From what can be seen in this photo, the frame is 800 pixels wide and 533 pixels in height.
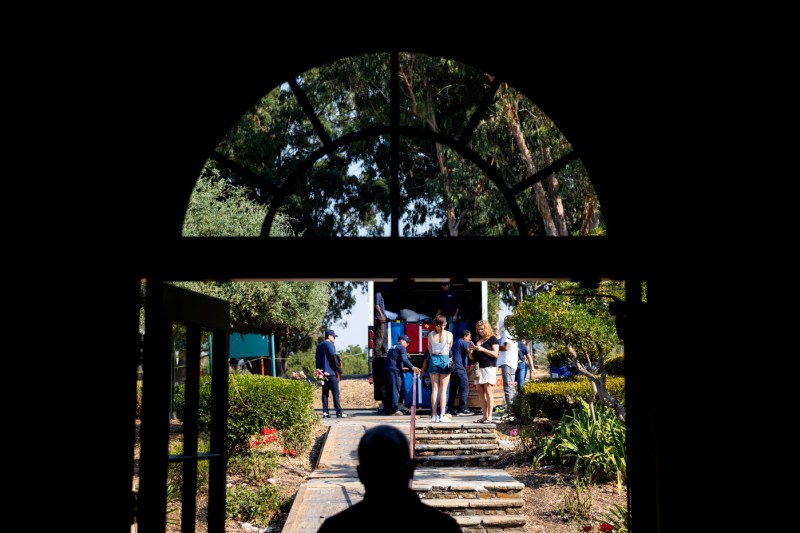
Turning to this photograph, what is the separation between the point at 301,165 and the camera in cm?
418

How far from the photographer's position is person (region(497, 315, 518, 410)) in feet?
46.0

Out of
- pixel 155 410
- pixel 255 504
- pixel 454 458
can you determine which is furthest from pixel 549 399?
pixel 155 410

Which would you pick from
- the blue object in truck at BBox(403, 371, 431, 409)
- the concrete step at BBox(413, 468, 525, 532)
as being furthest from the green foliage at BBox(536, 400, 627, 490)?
the blue object in truck at BBox(403, 371, 431, 409)

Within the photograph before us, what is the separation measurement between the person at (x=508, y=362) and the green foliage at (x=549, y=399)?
25.8 inches

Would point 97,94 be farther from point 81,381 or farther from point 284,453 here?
point 284,453

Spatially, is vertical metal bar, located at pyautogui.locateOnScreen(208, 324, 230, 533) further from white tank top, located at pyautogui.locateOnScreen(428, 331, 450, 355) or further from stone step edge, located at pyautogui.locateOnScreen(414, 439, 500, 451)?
white tank top, located at pyautogui.locateOnScreen(428, 331, 450, 355)

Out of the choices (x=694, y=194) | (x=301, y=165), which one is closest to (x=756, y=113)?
(x=694, y=194)

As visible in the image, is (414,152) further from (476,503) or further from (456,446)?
(476,503)

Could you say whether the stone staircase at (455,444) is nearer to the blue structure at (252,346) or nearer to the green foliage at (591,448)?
the green foliage at (591,448)

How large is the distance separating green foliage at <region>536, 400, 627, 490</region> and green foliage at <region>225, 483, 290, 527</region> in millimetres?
3427

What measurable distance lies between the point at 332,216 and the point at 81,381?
15722mm

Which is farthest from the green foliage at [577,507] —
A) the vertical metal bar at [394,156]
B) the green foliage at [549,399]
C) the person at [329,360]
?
the person at [329,360]

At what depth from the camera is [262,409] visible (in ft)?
37.5

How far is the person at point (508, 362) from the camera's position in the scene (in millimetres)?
14014
